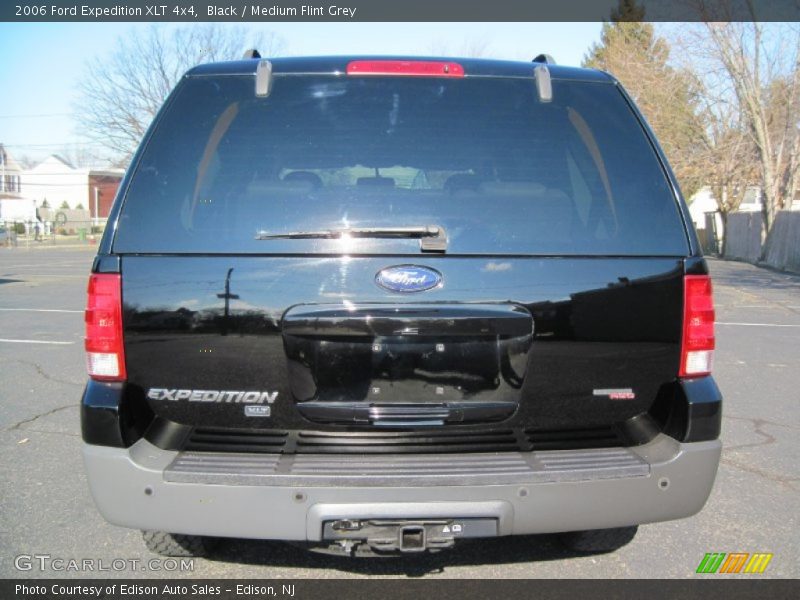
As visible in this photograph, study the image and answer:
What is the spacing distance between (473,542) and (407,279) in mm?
1564

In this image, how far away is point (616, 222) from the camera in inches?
99.0

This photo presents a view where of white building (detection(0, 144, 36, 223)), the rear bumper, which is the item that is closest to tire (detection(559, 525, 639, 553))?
the rear bumper

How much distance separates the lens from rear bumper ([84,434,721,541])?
2.26 metres

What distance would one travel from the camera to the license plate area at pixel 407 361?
2.34 metres

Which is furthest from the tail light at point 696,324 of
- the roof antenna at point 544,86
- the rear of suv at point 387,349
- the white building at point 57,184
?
the white building at point 57,184

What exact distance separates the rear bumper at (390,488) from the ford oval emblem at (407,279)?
58 centimetres

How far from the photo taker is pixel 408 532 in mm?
2299

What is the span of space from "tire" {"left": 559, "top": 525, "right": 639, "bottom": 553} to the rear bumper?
735 millimetres

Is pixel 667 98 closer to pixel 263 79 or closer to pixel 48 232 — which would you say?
pixel 263 79

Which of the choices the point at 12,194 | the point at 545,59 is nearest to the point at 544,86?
the point at 545,59

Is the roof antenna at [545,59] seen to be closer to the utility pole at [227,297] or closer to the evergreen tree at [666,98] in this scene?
the utility pole at [227,297]

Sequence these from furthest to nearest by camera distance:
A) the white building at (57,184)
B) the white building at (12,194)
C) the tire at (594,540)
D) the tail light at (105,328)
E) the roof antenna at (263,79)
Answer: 1. the white building at (57,184)
2. the white building at (12,194)
3. the tire at (594,540)
4. the roof antenna at (263,79)
5. the tail light at (105,328)
